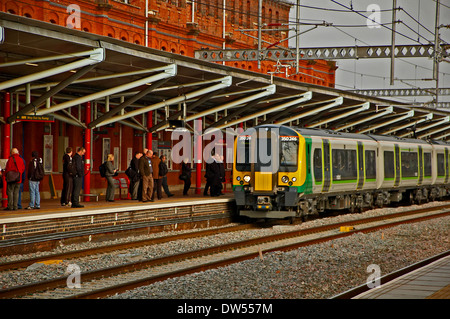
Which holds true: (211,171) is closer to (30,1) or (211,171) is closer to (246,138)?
(246,138)

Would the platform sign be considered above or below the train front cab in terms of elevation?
above

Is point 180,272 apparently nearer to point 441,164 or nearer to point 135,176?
point 135,176

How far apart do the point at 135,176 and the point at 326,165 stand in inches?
227

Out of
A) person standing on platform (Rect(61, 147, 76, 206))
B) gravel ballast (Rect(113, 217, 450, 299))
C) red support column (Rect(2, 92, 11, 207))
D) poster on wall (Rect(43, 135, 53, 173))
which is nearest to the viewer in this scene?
gravel ballast (Rect(113, 217, 450, 299))

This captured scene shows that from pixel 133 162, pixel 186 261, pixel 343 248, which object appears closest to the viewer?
pixel 186 261

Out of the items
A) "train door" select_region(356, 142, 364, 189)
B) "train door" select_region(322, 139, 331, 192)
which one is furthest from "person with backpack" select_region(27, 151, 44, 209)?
"train door" select_region(356, 142, 364, 189)

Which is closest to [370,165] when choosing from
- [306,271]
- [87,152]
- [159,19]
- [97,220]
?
[87,152]

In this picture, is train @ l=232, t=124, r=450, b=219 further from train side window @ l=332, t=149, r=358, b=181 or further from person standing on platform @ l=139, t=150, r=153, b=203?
person standing on platform @ l=139, t=150, r=153, b=203

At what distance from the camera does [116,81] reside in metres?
20.9

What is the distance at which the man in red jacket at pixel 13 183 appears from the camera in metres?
16.0

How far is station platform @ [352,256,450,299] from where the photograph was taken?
26.6ft

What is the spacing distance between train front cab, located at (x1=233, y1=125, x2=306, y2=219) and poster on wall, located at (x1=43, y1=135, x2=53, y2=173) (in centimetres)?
598

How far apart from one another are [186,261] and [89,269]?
6.44 ft

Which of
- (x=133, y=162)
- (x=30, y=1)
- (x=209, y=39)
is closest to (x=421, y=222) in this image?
(x=133, y=162)
